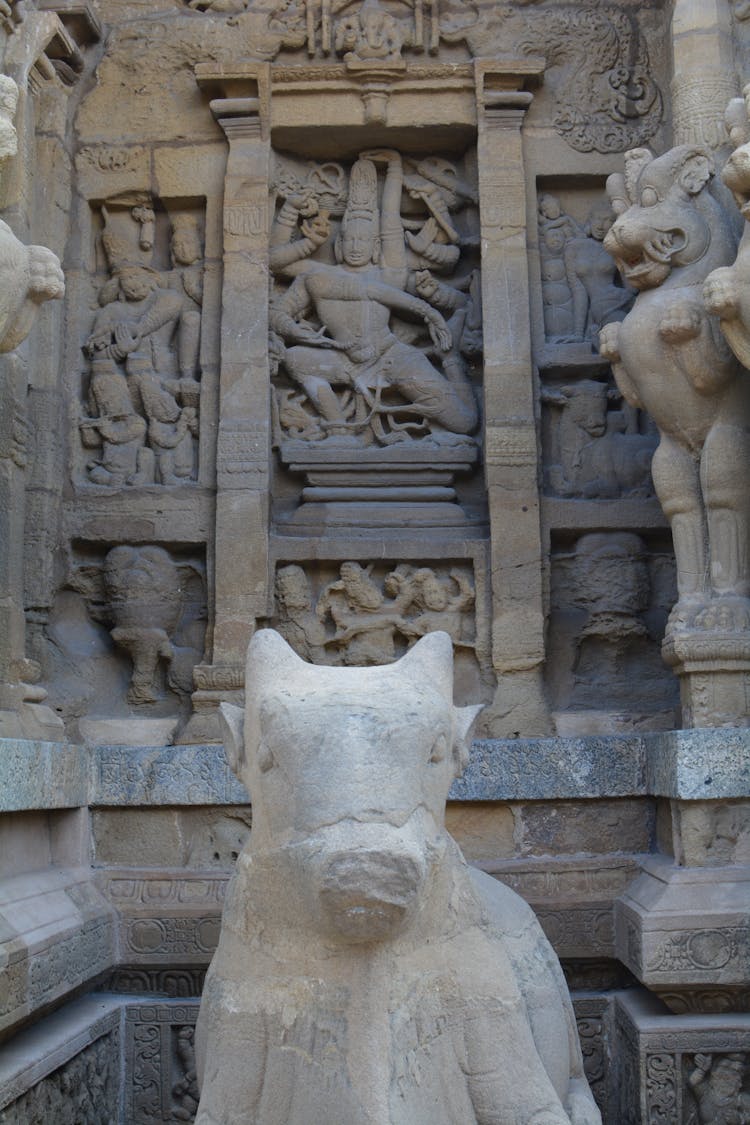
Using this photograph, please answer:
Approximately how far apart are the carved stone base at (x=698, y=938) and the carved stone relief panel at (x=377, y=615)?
1.75m

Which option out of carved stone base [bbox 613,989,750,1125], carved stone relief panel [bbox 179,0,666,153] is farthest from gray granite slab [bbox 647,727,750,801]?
carved stone relief panel [bbox 179,0,666,153]

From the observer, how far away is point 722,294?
5203 millimetres

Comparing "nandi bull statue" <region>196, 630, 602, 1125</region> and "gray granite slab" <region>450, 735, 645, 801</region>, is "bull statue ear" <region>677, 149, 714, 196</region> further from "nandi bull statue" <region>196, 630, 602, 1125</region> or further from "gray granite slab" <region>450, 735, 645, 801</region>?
"nandi bull statue" <region>196, 630, 602, 1125</region>

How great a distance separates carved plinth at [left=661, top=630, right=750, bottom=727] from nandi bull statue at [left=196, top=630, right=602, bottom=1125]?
249 cm

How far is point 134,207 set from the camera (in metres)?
7.48

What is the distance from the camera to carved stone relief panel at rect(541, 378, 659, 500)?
698 cm

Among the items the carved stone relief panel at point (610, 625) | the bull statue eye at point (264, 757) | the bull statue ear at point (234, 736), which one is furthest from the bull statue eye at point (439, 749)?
the carved stone relief panel at point (610, 625)

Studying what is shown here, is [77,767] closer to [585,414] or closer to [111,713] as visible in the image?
[111,713]

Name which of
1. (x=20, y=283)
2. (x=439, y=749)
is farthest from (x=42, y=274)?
(x=439, y=749)

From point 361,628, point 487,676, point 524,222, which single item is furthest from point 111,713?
point 524,222

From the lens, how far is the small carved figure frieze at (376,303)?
7.25 m

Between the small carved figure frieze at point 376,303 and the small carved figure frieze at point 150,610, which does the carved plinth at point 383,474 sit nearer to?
the small carved figure frieze at point 376,303

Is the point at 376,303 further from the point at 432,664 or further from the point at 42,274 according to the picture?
the point at 432,664

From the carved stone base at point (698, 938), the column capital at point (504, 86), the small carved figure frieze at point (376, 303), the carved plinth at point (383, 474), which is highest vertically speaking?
the column capital at point (504, 86)
